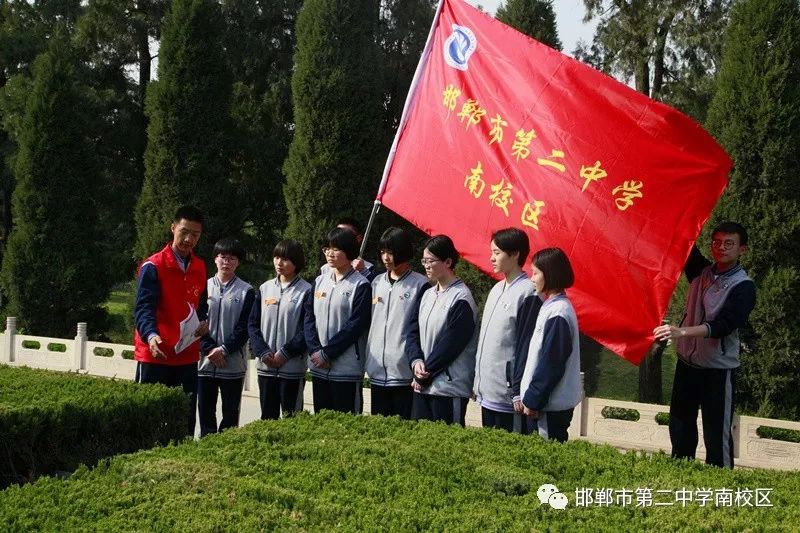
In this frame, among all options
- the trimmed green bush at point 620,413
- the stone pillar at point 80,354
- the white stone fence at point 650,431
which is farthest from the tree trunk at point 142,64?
the trimmed green bush at point 620,413

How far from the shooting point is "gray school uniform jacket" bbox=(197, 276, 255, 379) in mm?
5816

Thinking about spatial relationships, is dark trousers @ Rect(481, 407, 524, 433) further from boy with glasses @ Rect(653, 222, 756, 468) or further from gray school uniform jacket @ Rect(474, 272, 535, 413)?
boy with glasses @ Rect(653, 222, 756, 468)

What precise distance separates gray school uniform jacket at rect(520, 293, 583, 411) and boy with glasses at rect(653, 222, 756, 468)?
85cm

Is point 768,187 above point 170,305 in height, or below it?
above

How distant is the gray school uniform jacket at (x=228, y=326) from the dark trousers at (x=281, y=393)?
0.78 feet

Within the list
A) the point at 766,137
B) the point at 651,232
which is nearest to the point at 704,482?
the point at 651,232

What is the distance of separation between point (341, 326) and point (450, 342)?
37.3 inches

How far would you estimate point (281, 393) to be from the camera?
223 inches

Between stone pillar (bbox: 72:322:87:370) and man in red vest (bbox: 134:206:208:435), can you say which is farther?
stone pillar (bbox: 72:322:87:370)

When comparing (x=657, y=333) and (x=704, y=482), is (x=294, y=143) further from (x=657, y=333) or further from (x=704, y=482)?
(x=704, y=482)

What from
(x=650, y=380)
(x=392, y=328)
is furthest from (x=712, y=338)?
(x=650, y=380)

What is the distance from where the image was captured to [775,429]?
6.95m

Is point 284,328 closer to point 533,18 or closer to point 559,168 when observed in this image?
point 559,168

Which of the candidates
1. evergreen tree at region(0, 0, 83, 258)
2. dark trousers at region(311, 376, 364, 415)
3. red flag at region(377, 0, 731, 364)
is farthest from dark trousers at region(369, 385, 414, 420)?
evergreen tree at region(0, 0, 83, 258)
